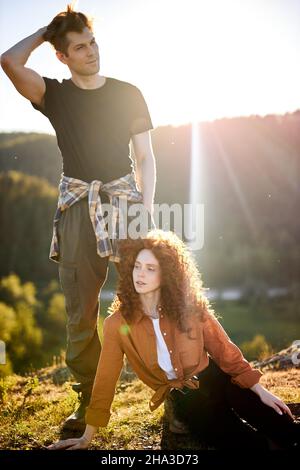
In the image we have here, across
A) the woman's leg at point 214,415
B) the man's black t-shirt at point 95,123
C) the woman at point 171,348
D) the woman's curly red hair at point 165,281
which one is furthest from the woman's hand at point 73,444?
the man's black t-shirt at point 95,123

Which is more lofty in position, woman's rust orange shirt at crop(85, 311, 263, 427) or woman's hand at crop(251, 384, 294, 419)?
woman's rust orange shirt at crop(85, 311, 263, 427)

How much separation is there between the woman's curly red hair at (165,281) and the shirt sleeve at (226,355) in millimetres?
91

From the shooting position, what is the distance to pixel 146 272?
286 cm

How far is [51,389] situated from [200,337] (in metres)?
2.34

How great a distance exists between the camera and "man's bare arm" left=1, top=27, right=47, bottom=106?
2.81 meters

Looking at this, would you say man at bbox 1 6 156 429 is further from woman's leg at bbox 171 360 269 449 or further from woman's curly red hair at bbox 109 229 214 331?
woman's leg at bbox 171 360 269 449

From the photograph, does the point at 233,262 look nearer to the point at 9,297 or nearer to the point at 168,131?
the point at 168,131

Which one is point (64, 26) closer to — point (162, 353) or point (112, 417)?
point (162, 353)

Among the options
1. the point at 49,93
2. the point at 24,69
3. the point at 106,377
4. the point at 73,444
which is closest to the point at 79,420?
the point at 73,444

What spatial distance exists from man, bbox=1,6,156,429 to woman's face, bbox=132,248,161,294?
21 cm

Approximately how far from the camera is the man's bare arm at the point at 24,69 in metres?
2.81

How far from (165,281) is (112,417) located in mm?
1238

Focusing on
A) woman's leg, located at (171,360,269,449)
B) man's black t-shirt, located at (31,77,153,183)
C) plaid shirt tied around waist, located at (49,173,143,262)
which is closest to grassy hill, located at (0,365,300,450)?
woman's leg, located at (171,360,269,449)

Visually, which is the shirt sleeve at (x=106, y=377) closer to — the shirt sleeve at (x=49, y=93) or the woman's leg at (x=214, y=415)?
the woman's leg at (x=214, y=415)
